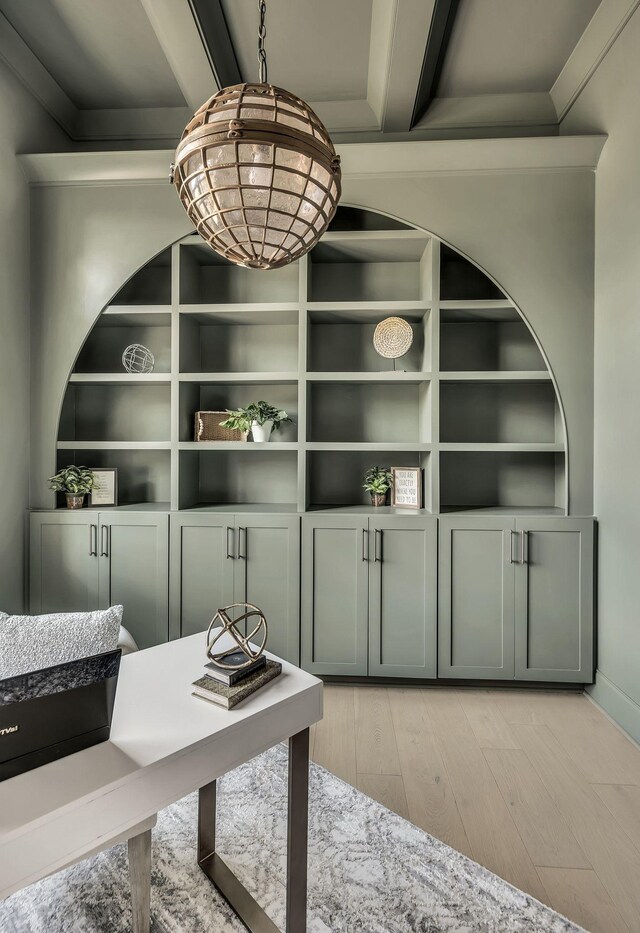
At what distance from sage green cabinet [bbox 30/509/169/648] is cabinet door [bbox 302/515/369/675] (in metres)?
0.79

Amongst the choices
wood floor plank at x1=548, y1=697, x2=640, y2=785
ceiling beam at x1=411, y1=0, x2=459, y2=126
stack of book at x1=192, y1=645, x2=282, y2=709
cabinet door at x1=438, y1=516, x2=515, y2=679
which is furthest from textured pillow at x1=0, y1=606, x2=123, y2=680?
ceiling beam at x1=411, y1=0, x2=459, y2=126

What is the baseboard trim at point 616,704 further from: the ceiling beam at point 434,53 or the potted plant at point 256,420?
the ceiling beam at point 434,53

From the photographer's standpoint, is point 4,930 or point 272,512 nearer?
point 4,930

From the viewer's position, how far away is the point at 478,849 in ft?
5.18

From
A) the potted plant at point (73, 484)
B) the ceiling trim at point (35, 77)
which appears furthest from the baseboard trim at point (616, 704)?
the ceiling trim at point (35, 77)

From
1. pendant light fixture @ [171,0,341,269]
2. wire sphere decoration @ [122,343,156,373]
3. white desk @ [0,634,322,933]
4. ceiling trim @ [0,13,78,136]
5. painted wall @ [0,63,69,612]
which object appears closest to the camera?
white desk @ [0,634,322,933]

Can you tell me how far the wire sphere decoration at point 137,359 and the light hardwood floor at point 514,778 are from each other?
2125mm

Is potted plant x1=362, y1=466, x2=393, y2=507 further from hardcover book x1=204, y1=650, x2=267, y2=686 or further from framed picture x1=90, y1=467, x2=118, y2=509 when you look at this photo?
hardcover book x1=204, y1=650, x2=267, y2=686

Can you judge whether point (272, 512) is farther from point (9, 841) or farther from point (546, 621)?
point (9, 841)

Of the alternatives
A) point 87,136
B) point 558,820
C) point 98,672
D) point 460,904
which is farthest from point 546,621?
point 87,136

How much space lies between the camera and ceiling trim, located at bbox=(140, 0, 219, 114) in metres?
2.16

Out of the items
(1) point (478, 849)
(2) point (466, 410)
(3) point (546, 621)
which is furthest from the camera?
(2) point (466, 410)

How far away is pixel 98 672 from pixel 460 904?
123 centimetres

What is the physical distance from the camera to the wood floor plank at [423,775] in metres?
1.67
